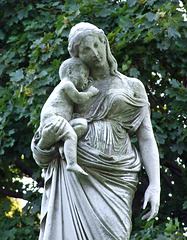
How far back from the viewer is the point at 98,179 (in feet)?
22.9

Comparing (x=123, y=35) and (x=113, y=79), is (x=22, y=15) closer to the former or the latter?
(x=123, y=35)

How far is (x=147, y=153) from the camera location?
7387 mm

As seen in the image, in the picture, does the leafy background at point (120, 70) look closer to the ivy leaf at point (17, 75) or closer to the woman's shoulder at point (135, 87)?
the ivy leaf at point (17, 75)

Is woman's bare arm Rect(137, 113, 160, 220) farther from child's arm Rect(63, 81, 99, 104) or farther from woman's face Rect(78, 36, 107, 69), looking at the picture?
woman's face Rect(78, 36, 107, 69)

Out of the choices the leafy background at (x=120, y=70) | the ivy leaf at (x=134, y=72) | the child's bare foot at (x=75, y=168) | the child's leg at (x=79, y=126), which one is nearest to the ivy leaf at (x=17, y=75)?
the leafy background at (x=120, y=70)

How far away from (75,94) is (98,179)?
2.72ft

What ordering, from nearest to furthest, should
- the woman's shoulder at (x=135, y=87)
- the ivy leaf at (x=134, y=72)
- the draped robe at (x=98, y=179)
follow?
the draped robe at (x=98, y=179), the woman's shoulder at (x=135, y=87), the ivy leaf at (x=134, y=72)

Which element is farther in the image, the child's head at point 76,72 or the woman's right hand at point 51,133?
the child's head at point 76,72

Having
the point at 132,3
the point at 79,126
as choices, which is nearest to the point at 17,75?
the point at 132,3

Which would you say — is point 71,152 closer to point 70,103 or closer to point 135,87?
point 70,103

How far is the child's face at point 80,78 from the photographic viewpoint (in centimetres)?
734

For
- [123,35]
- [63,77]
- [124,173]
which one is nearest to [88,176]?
[124,173]

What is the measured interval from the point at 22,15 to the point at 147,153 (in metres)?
7.15

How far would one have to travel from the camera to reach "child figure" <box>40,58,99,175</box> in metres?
6.91
